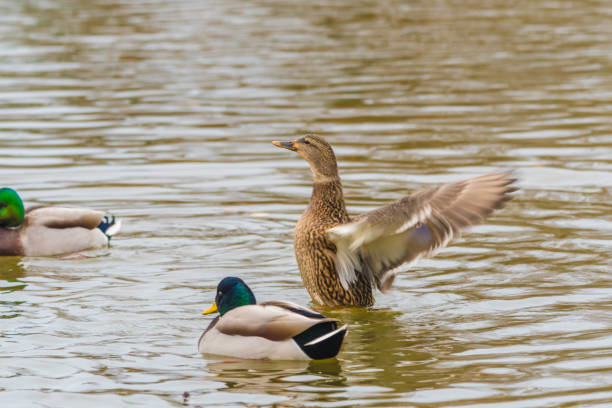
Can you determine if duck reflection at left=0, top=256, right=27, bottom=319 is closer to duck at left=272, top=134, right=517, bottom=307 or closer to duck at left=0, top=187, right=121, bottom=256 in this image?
duck at left=0, top=187, right=121, bottom=256

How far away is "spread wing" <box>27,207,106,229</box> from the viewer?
955 cm

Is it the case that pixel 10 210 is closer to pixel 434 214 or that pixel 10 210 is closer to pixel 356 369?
pixel 434 214

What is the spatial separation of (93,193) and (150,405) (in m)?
5.60

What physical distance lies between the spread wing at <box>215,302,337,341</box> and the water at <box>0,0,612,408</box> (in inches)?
7.4

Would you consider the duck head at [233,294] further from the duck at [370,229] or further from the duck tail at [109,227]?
the duck tail at [109,227]

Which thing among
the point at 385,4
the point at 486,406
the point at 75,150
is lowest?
the point at 486,406

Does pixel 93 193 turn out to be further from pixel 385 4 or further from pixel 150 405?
pixel 385 4

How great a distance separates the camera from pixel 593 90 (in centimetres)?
1584

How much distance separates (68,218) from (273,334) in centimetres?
371

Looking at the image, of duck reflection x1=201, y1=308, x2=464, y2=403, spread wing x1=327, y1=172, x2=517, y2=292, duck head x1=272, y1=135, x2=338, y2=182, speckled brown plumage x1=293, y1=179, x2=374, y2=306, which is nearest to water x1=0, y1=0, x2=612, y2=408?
duck reflection x1=201, y1=308, x2=464, y2=403

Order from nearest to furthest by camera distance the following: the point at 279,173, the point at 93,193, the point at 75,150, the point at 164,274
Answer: the point at 164,274, the point at 93,193, the point at 279,173, the point at 75,150

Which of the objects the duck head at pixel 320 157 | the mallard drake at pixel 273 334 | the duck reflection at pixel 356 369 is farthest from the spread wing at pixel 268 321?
the duck head at pixel 320 157

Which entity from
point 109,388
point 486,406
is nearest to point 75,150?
point 109,388

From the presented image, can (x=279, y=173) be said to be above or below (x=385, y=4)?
below
